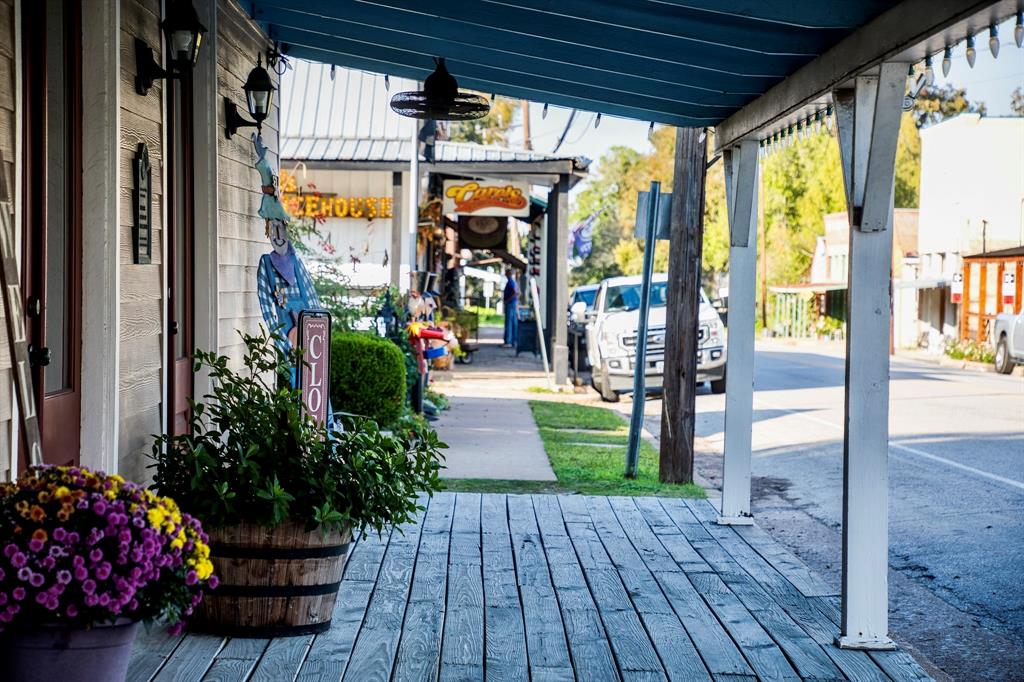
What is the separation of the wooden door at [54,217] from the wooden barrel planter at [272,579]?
0.79 m

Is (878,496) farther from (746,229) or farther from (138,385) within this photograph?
(138,385)

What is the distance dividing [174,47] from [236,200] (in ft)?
5.94

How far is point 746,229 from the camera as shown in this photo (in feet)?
25.3

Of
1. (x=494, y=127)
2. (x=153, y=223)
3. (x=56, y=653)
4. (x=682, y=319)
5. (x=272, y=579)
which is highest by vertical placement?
(x=494, y=127)

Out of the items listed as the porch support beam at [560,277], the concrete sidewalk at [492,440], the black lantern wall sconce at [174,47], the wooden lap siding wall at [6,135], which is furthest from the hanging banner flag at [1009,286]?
the wooden lap siding wall at [6,135]

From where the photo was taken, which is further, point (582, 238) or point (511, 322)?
point (582, 238)

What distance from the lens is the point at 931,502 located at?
30.9 feet

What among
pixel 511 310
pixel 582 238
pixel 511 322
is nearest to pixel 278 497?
pixel 511 310

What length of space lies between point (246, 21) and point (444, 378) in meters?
12.5

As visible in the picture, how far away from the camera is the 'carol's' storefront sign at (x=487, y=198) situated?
2012 centimetres

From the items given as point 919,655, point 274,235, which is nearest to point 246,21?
point 274,235

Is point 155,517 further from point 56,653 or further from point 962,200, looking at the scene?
point 962,200

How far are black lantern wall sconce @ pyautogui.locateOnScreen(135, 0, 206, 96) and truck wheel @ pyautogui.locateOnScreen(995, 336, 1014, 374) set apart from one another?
2428 centimetres

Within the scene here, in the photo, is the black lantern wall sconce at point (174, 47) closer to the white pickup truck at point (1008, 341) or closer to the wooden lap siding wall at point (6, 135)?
the wooden lap siding wall at point (6, 135)
